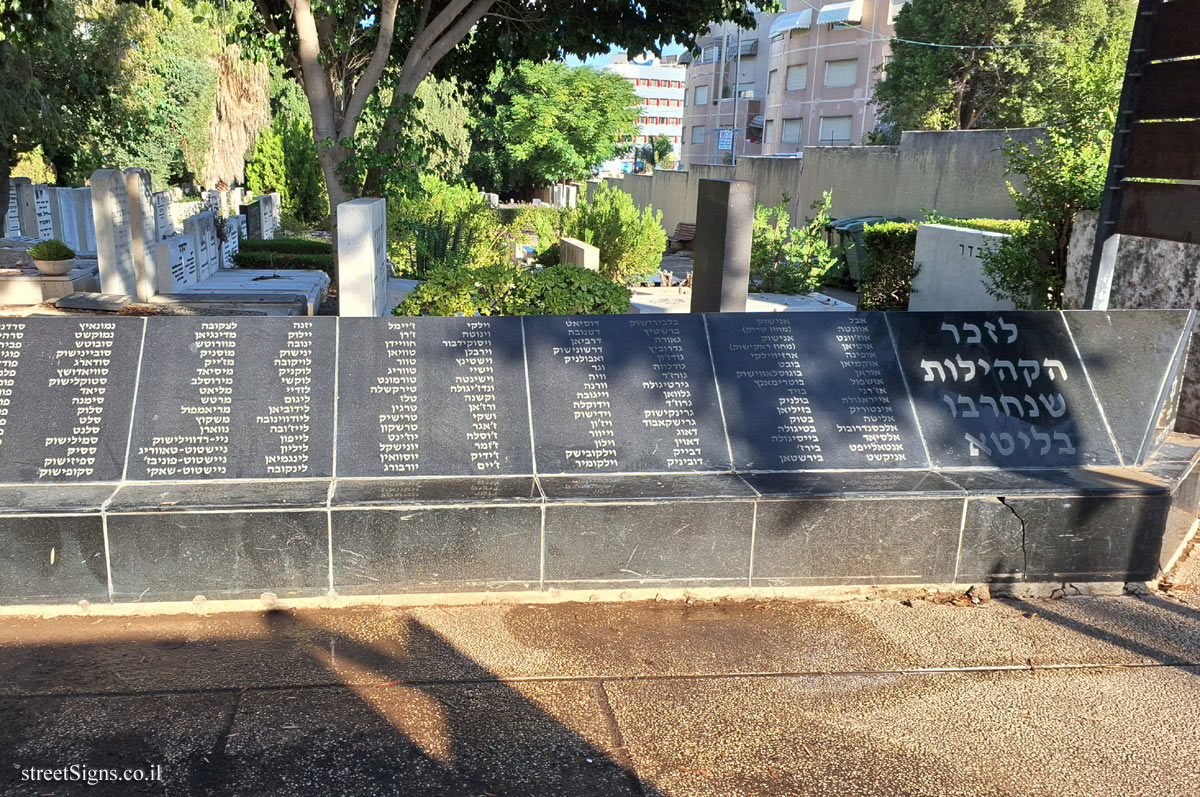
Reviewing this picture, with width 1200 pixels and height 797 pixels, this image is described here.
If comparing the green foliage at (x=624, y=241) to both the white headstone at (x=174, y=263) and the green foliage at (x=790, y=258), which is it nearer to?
the green foliage at (x=790, y=258)

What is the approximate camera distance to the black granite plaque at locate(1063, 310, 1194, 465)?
5348mm

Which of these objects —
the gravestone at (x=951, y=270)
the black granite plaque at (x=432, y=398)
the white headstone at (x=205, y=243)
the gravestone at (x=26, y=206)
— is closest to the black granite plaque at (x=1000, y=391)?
the black granite plaque at (x=432, y=398)

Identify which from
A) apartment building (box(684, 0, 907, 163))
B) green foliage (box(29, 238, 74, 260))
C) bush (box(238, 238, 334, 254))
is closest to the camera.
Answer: green foliage (box(29, 238, 74, 260))

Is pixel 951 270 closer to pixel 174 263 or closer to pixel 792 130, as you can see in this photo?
pixel 174 263

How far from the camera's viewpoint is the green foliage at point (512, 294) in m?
7.59

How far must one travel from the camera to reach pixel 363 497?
4391 mm

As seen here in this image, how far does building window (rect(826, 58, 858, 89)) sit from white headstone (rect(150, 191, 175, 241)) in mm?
39167

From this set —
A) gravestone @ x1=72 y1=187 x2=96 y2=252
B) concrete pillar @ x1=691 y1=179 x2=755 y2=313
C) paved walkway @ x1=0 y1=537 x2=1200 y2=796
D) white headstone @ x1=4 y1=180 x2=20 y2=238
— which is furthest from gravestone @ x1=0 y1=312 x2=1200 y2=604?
white headstone @ x1=4 y1=180 x2=20 y2=238

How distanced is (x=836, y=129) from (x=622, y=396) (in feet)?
153

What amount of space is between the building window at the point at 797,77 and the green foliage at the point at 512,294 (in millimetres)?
46149

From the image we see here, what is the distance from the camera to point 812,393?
5.24 metres

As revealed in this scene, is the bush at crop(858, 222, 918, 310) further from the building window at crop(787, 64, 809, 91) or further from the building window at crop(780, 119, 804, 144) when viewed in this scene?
the building window at crop(780, 119, 804, 144)

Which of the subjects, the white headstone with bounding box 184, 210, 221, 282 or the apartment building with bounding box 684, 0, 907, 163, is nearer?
the white headstone with bounding box 184, 210, 221, 282

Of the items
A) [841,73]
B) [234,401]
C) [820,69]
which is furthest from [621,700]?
[820,69]
